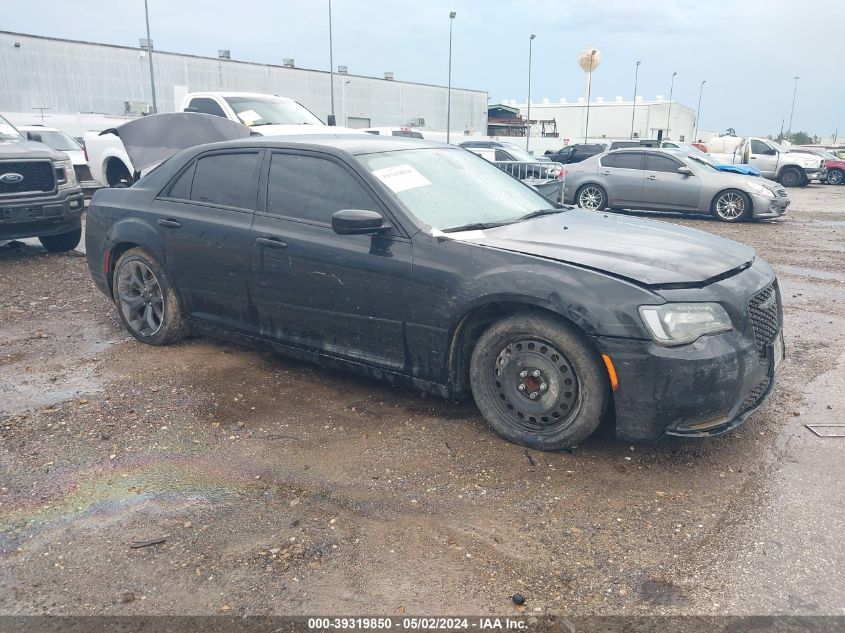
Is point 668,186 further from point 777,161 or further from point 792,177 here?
point 792,177

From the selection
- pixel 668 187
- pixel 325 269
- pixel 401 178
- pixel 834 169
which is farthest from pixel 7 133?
pixel 834 169

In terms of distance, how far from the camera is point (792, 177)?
26.2 metres

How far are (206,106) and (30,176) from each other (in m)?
3.79

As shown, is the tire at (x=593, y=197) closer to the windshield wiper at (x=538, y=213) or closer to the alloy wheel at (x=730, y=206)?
the alloy wheel at (x=730, y=206)

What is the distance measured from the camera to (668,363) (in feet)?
10.4

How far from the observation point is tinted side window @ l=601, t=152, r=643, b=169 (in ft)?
49.1

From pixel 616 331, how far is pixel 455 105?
237 ft

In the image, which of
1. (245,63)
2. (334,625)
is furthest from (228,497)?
(245,63)

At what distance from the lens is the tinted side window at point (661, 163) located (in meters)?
14.6

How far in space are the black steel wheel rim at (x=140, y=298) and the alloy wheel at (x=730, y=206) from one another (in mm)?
12231

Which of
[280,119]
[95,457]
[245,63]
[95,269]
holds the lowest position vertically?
[95,457]

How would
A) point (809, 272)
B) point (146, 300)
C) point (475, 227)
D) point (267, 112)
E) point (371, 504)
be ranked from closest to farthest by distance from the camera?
point (371, 504) → point (475, 227) → point (146, 300) → point (809, 272) → point (267, 112)

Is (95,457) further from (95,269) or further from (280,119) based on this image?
(280,119)

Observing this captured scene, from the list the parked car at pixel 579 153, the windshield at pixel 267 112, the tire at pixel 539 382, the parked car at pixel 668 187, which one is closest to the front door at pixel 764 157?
the parked car at pixel 579 153
